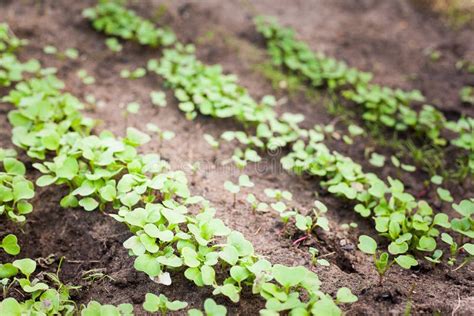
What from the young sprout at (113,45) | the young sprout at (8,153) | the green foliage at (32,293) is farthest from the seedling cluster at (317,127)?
the young sprout at (8,153)

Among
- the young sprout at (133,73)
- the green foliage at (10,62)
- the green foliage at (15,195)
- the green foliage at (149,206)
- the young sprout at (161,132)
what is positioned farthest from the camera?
the young sprout at (133,73)

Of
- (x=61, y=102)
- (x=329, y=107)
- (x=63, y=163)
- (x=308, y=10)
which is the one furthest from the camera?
(x=308, y=10)

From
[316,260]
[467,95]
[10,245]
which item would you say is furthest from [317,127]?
[10,245]

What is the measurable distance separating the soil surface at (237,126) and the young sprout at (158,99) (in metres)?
0.06

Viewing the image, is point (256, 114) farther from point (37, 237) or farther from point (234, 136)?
point (37, 237)

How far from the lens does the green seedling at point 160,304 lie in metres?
1.75

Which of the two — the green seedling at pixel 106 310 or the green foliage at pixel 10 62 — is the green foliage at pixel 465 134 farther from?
the green foliage at pixel 10 62

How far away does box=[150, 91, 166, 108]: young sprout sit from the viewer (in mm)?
3103

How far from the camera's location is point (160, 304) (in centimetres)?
177

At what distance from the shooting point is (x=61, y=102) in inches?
111

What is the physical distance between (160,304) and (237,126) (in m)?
1.54

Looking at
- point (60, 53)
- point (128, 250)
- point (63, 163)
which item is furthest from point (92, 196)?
point (60, 53)

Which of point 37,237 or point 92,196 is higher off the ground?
point 92,196

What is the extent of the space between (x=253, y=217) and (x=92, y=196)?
804 mm
